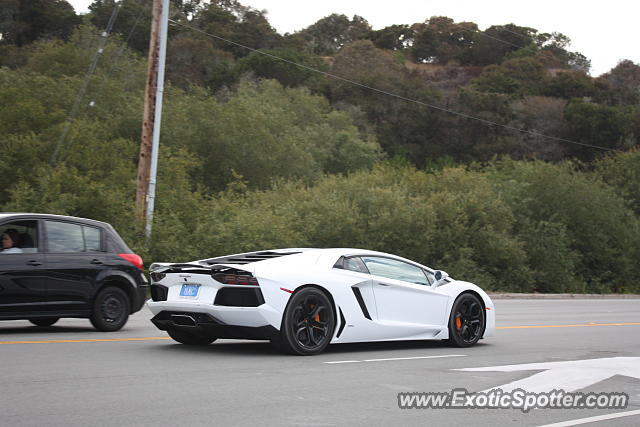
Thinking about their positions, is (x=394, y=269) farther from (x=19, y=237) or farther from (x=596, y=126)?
(x=596, y=126)

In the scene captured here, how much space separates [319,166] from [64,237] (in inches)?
1512

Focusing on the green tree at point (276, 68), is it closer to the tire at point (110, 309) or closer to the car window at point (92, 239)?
the car window at point (92, 239)

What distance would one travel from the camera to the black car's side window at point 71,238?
1278 centimetres

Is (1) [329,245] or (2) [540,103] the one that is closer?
(1) [329,245]

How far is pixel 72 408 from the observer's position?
710 centimetres

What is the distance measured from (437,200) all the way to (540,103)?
48623mm

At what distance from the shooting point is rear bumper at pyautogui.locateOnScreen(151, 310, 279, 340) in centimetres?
1048

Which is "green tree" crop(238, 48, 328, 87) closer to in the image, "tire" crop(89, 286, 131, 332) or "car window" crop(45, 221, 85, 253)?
"tire" crop(89, 286, 131, 332)

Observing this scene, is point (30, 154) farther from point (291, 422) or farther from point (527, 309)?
point (291, 422)

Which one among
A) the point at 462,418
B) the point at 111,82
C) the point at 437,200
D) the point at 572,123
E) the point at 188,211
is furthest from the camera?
the point at 572,123

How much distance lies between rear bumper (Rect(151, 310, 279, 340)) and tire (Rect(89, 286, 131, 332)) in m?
2.50

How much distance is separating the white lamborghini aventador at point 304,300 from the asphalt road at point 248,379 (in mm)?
315

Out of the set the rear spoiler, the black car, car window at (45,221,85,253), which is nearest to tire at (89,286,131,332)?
the black car

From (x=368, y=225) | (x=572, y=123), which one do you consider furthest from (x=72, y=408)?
(x=572, y=123)
